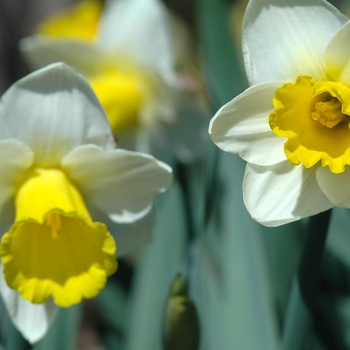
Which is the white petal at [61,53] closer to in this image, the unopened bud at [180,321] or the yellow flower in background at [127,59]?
the yellow flower in background at [127,59]

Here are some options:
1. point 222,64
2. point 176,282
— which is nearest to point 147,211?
point 176,282

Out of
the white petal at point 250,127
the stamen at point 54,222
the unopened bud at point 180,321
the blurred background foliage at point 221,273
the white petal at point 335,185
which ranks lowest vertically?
the blurred background foliage at point 221,273

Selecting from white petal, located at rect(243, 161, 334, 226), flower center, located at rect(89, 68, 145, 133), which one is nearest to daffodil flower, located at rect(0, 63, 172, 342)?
white petal, located at rect(243, 161, 334, 226)

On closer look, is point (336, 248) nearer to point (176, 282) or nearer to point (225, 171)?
point (225, 171)

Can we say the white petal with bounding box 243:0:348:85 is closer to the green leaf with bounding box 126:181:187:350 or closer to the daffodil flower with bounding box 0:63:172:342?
the daffodil flower with bounding box 0:63:172:342

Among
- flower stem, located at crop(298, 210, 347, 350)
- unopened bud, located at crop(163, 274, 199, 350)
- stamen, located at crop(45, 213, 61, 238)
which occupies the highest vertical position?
flower stem, located at crop(298, 210, 347, 350)

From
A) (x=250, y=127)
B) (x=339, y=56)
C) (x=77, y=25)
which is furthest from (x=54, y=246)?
(x=77, y=25)

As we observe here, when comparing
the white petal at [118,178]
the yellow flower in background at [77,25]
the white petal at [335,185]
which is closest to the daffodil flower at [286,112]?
the white petal at [335,185]

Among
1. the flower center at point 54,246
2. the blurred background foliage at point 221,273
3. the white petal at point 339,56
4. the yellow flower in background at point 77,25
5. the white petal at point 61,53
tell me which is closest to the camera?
the white petal at point 339,56
